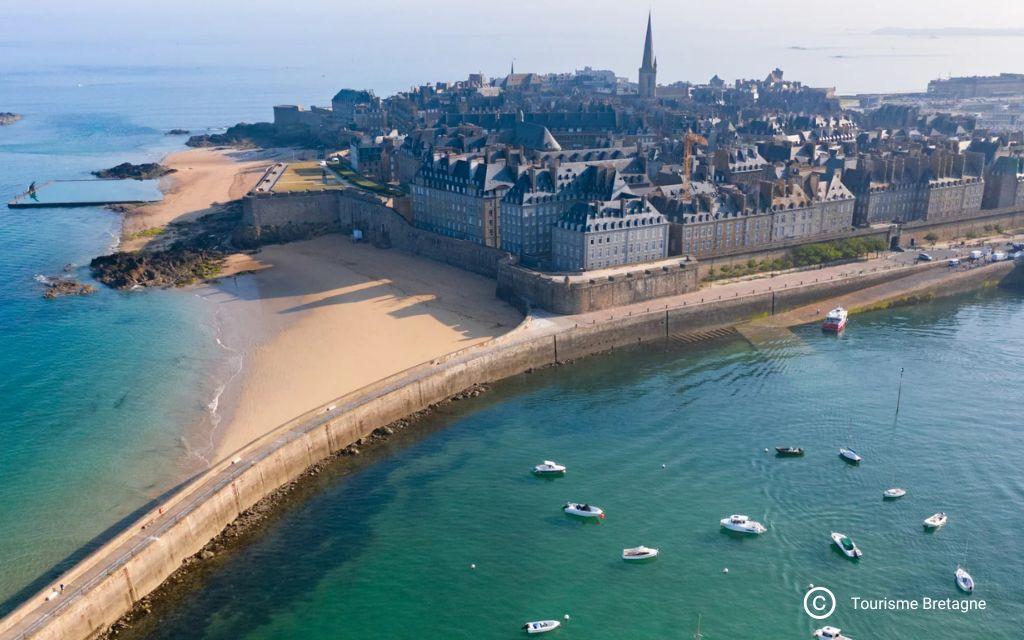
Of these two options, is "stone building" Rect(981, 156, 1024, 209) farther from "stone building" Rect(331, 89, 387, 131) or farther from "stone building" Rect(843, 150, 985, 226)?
"stone building" Rect(331, 89, 387, 131)

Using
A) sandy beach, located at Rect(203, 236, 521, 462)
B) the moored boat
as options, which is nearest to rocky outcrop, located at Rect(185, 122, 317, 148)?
sandy beach, located at Rect(203, 236, 521, 462)

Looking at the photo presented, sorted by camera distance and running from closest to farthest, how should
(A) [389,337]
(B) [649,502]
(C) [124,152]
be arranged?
1. (B) [649,502]
2. (A) [389,337]
3. (C) [124,152]

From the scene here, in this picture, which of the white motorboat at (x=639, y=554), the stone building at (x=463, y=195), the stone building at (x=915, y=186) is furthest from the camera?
the stone building at (x=915, y=186)

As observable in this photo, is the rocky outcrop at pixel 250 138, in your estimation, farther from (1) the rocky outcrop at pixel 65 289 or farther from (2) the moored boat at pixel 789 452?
(2) the moored boat at pixel 789 452

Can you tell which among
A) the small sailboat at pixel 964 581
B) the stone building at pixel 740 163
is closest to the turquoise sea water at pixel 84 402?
the small sailboat at pixel 964 581

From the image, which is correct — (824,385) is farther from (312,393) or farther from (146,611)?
(146,611)

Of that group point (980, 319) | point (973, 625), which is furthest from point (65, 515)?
point (980, 319)
